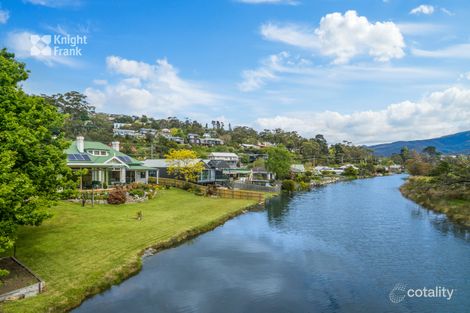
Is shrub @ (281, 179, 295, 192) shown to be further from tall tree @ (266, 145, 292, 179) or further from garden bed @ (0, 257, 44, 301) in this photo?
garden bed @ (0, 257, 44, 301)

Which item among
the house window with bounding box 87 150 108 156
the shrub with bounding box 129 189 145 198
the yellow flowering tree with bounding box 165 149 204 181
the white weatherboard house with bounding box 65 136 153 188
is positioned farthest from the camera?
the yellow flowering tree with bounding box 165 149 204 181

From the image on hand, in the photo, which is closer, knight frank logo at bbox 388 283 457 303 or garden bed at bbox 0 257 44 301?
garden bed at bbox 0 257 44 301

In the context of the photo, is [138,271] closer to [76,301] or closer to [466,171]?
[76,301]

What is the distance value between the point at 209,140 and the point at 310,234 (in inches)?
4886

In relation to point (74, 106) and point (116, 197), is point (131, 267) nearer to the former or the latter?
point (116, 197)

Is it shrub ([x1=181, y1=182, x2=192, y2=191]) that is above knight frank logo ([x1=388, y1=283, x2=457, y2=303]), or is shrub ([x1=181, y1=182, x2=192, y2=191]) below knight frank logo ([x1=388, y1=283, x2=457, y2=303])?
above

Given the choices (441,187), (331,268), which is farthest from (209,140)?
(331,268)

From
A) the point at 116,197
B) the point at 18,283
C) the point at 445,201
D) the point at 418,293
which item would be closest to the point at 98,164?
the point at 116,197

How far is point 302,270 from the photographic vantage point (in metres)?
22.8

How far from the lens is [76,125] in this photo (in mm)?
126250

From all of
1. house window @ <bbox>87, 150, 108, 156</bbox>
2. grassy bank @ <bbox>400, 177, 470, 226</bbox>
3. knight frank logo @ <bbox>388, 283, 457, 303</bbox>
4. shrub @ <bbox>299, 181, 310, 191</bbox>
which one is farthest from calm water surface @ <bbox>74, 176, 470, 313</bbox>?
shrub @ <bbox>299, 181, 310, 191</bbox>

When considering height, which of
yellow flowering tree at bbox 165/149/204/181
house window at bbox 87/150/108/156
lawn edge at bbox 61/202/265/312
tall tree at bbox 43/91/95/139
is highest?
tall tree at bbox 43/91/95/139

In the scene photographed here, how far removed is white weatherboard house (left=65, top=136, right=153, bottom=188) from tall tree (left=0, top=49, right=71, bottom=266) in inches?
904

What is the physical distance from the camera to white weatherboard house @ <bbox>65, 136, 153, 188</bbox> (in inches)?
1750
